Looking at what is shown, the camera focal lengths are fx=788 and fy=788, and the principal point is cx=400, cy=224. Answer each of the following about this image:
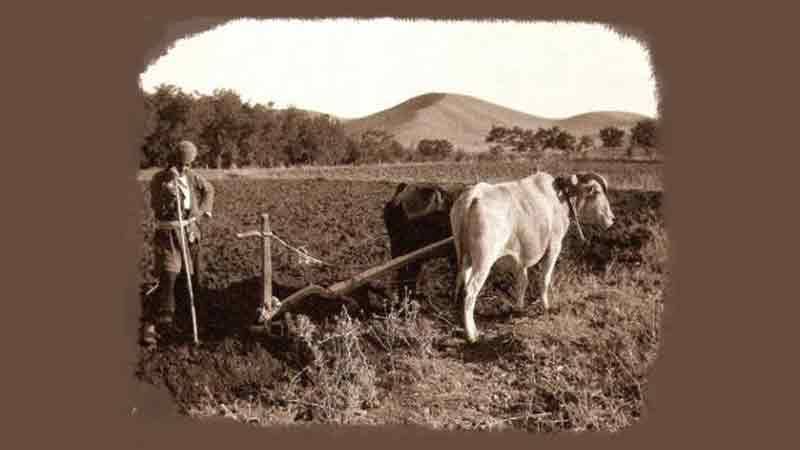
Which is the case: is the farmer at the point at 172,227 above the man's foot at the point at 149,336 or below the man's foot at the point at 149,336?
above

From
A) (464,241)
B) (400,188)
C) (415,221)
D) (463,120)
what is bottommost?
(464,241)

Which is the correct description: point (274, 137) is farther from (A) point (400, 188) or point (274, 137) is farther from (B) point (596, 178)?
(B) point (596, 178)

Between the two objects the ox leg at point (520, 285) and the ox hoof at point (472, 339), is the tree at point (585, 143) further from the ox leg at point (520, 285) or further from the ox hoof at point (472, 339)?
the ox hoof at point (472, 339)

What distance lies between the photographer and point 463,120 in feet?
20.3

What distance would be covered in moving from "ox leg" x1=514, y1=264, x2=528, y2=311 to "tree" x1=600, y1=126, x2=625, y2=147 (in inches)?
47.2

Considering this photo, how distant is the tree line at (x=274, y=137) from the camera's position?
6133mm

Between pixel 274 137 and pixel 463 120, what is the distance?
5.11 ft

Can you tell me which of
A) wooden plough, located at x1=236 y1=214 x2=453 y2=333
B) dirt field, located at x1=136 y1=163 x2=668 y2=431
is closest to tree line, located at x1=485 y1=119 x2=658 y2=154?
dirt field, located at x1=136 y1=163 x2=668 y2=431

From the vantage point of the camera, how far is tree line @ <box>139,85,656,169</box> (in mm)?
6133

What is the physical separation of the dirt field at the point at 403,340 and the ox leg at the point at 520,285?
0.08 meters

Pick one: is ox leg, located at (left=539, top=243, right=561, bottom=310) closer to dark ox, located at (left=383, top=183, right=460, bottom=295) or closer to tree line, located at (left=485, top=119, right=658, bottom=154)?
dark ox, located at (left=383, top=183, right=460, bottom=295)

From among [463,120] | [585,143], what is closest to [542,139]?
[585,143]

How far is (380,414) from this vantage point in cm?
590

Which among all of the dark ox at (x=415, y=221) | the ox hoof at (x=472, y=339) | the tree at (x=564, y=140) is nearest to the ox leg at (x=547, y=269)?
the ox hoof at (x=472, y=339)
